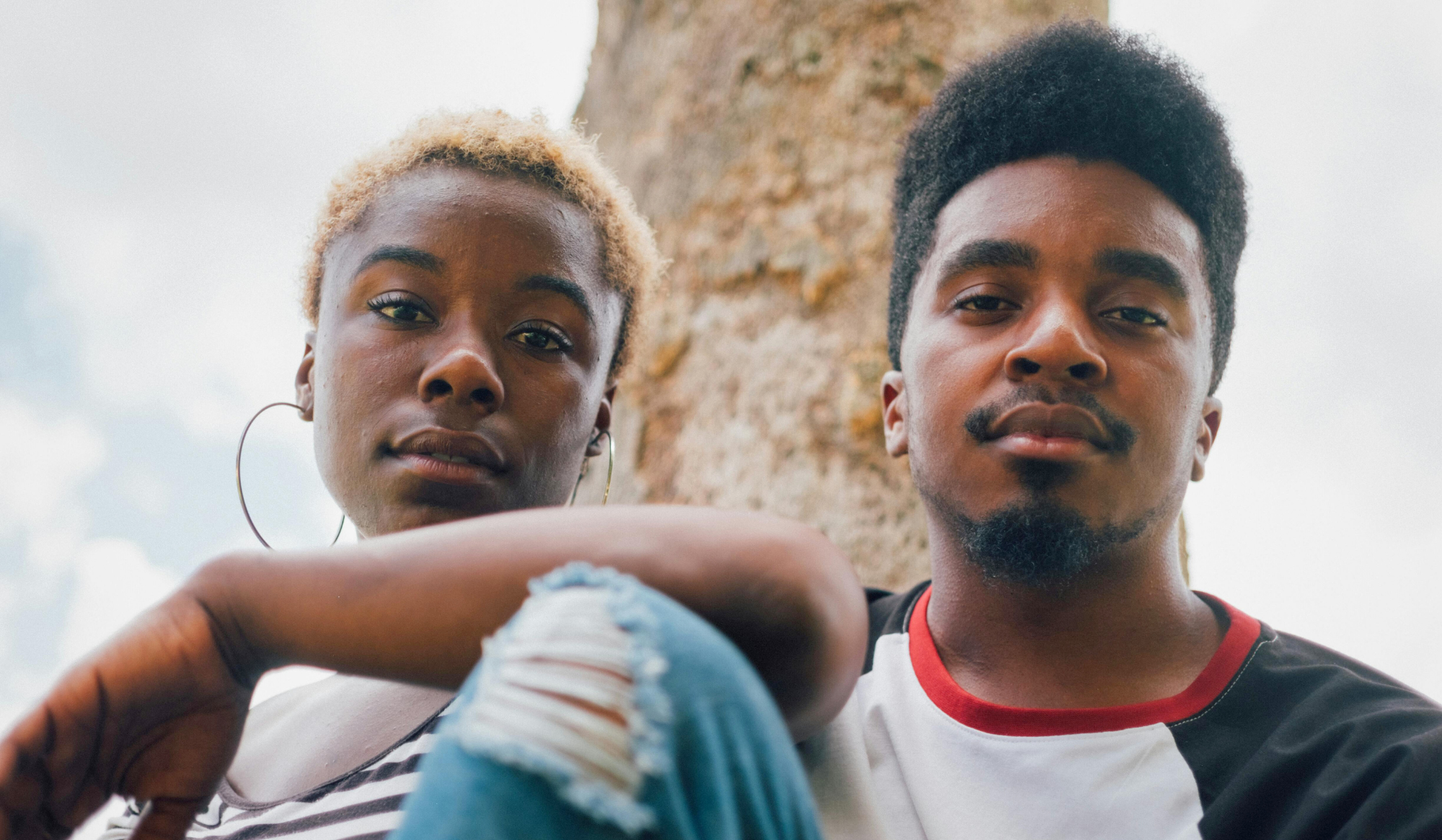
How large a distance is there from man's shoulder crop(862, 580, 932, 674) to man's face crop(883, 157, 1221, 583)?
0.26 metres

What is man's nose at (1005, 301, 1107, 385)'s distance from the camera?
137 cm

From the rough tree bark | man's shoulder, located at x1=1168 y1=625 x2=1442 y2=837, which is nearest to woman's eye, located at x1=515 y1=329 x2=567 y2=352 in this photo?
the rough tree bark

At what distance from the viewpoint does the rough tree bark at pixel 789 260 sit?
261 cm

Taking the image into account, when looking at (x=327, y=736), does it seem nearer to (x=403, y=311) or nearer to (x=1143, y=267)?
(x=403, y=311)

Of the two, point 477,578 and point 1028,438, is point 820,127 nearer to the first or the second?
point 1028,438

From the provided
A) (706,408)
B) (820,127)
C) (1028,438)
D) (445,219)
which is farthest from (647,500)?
(1028,438)

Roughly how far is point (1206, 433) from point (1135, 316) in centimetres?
32

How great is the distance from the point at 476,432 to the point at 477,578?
58cm

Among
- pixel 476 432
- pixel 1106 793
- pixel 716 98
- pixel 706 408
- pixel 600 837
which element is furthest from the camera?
pixel 716 98

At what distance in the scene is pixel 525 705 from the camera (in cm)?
66

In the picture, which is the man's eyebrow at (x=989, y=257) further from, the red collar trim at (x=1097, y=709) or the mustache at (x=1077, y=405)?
the red collar trim at (x=1097, y=709)

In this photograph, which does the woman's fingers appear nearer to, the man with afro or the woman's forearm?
the woman's forearm

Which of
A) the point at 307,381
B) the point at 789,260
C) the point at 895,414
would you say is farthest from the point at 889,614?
the point at 789,260

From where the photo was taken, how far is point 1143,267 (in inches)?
58.2
